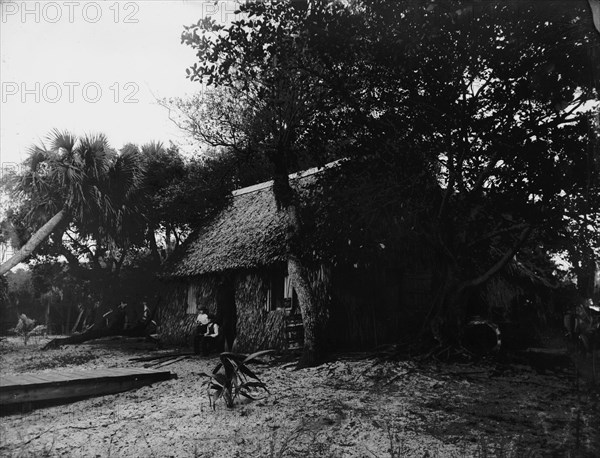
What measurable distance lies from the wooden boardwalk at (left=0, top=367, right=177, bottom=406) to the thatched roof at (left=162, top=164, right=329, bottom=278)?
4465 millimetres

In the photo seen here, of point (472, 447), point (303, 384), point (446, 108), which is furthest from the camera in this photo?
point (303, 384)

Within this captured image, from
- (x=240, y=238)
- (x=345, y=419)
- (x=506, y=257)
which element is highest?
(x=240, y=238)

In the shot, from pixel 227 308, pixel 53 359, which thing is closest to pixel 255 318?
pixel 227 308

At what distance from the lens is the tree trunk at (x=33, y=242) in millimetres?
8674

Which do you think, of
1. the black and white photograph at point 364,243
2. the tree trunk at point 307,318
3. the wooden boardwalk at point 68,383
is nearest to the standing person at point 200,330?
the black and white photograph at point 364,243

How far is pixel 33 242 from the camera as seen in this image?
392 inches

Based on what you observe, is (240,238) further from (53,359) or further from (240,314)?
(53,359)

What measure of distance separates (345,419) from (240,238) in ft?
27.8

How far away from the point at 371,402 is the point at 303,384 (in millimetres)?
1548

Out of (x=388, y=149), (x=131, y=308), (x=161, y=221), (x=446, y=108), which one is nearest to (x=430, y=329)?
(x=388, y=149)

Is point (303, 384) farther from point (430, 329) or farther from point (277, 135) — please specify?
point (277, 135)

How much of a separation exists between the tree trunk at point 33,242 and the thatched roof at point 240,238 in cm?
385

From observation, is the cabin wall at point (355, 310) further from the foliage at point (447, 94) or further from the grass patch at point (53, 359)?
the grass patch at point (53, 359)

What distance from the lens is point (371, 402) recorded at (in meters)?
6.49
